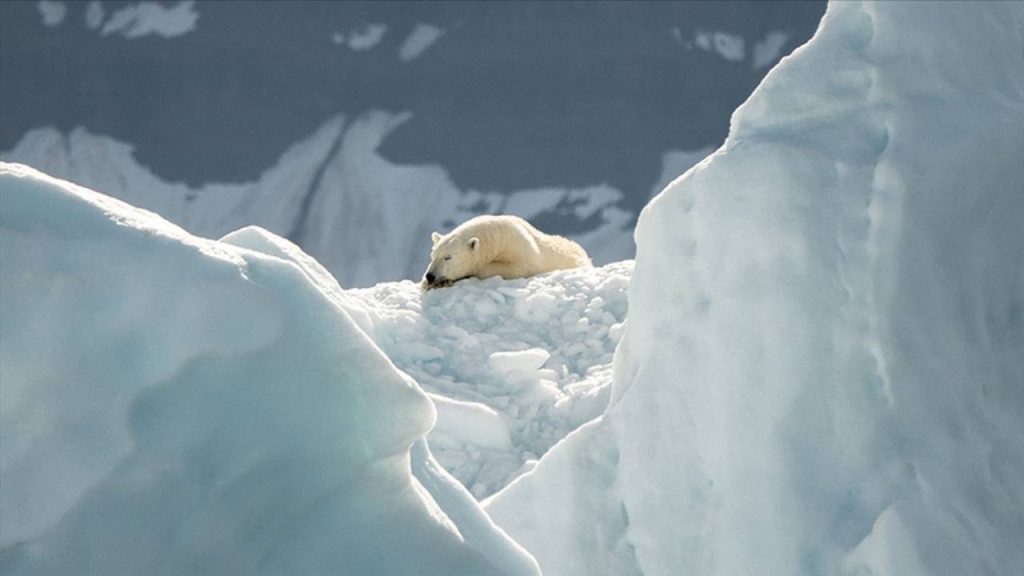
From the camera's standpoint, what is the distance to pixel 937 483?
2.74 m

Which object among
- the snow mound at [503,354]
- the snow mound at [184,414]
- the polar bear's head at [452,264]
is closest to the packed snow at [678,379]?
the snow mound at [184,414]

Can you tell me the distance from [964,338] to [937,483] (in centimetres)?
43

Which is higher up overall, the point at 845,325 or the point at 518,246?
the point at 845,325

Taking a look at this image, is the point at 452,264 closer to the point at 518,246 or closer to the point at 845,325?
the point at 518,246

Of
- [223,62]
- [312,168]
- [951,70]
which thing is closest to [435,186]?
[312,168]

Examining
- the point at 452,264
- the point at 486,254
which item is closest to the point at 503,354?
the point at 452,264

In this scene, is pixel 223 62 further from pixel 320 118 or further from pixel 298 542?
pixel 298 542

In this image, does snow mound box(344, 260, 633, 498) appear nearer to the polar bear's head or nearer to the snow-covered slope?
the polar bear's head

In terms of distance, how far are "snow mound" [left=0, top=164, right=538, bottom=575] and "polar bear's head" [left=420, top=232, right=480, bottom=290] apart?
17.3ft

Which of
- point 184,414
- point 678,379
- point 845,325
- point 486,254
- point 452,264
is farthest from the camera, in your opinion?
point 486,254

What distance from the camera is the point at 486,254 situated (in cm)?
758

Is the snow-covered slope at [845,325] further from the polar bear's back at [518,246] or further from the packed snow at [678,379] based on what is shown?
the polar bear's back at [518,246]

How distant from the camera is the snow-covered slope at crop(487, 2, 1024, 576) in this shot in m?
2.80

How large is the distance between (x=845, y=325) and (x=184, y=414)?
1585 millimetres
